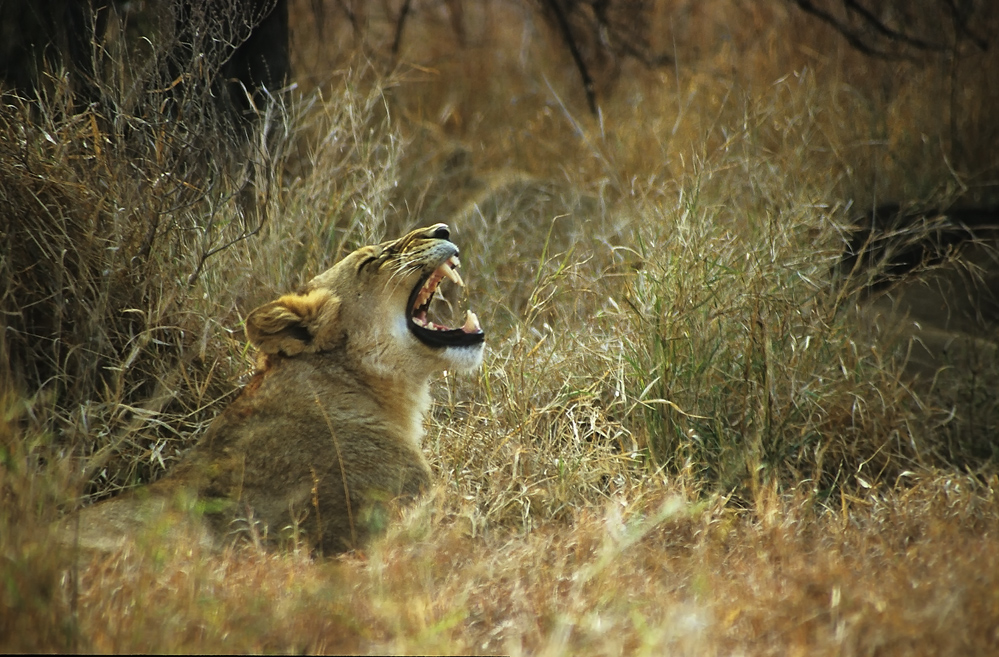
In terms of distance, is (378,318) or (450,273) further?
(450,273)

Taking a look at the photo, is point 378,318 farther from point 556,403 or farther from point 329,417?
point 556,403

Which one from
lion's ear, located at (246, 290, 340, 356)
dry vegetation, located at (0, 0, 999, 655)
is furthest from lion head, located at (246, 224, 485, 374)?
dry vegetation, located at (0, 0, 999, 655)

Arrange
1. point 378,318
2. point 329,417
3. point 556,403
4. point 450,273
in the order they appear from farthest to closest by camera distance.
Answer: point 556,403
point 450,273
point 378,318
point 329,417

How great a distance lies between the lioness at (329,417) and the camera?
3895 mm

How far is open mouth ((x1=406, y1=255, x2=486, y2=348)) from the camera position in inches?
176

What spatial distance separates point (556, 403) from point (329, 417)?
4.40ft

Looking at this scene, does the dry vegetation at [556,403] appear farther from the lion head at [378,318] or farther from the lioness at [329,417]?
the lion head at [378,318]

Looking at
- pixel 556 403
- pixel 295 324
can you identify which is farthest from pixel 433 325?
pixel 556 403

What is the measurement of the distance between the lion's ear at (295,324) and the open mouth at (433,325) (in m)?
0.36

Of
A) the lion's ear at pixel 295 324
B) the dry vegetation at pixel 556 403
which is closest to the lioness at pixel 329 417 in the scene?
the lion's ear at pixel 295 324

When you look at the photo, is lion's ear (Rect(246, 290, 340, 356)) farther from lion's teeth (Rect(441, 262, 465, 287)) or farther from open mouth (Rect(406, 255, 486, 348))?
lion's teeth (Rect(441, 262, 465, 287))

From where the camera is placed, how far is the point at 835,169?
26.4ft

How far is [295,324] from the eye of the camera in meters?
4.31

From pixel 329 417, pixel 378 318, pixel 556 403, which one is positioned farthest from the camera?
pixel 556 403
